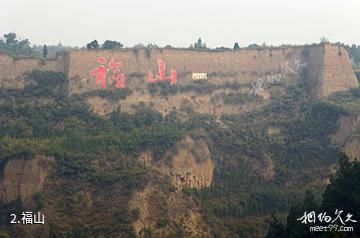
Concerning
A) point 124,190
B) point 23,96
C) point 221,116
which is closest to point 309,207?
point 124,190

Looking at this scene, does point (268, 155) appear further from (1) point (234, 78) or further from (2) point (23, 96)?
(2) point (23, 96)

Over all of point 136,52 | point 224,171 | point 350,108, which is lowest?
point 224,171

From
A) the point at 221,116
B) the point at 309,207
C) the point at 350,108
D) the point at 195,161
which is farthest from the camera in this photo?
the point at 221,116

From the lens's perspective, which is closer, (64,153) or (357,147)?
(64,153)

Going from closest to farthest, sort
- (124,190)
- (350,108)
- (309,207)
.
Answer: (309,207) → (124,190) → (350,108)

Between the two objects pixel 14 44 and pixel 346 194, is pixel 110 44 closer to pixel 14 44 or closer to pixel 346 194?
pixel 14 44

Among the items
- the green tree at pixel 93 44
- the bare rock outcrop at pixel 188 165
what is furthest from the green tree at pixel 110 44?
the bare rock outcrop at pixel 188 165

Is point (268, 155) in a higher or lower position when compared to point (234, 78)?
lower

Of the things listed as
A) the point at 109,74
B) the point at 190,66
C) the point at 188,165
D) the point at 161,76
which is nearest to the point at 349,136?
the point at 188,165
